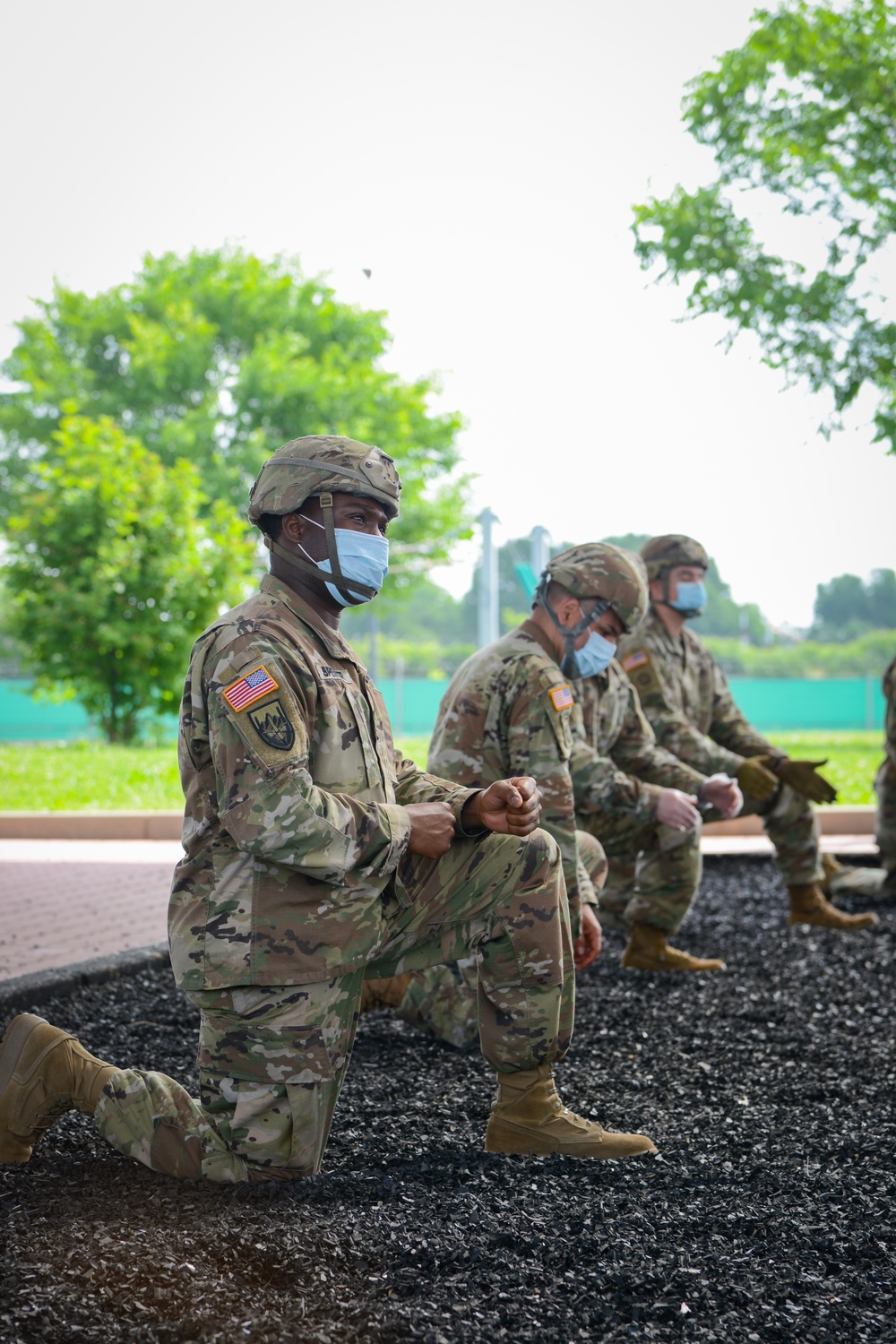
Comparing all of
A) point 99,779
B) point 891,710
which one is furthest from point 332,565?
point 99,779

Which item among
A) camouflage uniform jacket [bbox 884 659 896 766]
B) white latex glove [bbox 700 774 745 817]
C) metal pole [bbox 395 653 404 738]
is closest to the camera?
white latex glove [bbox 700 774 745 817]

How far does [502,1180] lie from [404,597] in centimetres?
3141

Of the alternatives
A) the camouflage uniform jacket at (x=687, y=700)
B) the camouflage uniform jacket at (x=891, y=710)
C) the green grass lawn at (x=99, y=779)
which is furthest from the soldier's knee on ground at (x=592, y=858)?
the green grass lawn at (x=99, y=779)

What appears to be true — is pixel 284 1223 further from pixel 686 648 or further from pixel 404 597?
pixel 404 597

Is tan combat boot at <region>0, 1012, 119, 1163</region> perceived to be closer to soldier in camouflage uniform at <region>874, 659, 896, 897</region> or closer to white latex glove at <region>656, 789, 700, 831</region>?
white latex glove at <region>656, 789, 700, 831</region>

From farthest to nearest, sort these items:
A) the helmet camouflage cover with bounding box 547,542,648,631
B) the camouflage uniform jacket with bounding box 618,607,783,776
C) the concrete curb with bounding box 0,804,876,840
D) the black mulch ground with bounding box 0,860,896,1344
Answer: the concrete curb with bounding box 0,804,876,840, the camouflage uniform jacket with bounding box 618,607,783,776, the helmet camouflage cover with bounding box 547,542,648,631, the black mulch ground with bounding box 0,860,896,1344

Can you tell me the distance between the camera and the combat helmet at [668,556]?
6.43 meters

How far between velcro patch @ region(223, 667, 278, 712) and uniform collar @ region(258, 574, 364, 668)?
1.04 ft

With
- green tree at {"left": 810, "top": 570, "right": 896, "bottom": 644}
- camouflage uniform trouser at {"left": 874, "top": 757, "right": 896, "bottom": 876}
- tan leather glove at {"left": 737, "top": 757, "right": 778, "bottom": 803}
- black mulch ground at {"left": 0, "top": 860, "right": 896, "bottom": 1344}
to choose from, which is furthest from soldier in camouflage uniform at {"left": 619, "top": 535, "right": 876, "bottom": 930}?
green tree at {"left": 810, "top": 570, "right": 896, "bottom": 644}

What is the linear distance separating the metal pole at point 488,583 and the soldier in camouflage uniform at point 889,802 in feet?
9.66

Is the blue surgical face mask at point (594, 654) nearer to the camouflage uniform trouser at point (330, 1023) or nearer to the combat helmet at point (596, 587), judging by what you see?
the combat helmet at point (596, 587)

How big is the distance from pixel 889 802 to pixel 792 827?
1.32m

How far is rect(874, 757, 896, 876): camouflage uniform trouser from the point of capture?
7.34 m

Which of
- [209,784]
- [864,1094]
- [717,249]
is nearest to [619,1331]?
[209,784]
